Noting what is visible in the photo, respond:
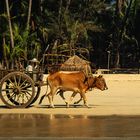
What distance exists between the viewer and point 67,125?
481 inches

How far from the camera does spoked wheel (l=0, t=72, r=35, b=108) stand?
16.6 metres

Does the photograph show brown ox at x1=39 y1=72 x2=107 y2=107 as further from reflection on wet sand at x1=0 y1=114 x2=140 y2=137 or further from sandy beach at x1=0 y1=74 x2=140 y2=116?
reflection on wet sand at x1=0 y1=114 x2=140 y2=137

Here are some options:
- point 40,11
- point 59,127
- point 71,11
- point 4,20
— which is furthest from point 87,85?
point 71,11

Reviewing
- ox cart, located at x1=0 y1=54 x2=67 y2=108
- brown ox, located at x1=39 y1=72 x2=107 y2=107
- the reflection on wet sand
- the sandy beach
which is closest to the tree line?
the sandy beach

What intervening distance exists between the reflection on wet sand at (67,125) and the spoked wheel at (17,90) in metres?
2.09

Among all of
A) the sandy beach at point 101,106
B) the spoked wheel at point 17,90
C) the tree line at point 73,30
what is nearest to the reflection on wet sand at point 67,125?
the sandy beach at point 101,106

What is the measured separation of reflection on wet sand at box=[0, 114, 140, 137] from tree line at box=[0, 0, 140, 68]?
22027mm

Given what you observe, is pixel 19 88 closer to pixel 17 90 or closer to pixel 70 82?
pixel 17 90

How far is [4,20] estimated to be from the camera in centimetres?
4006

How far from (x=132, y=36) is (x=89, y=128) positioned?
3675 cm

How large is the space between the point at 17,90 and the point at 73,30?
83.4ft

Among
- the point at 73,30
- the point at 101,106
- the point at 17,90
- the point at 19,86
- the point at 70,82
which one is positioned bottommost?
the point at 101,106

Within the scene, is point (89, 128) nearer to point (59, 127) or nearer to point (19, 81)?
point (59, 127)

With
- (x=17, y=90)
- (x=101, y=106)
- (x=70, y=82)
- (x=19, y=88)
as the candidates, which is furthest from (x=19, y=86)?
(x=101, y=106)
